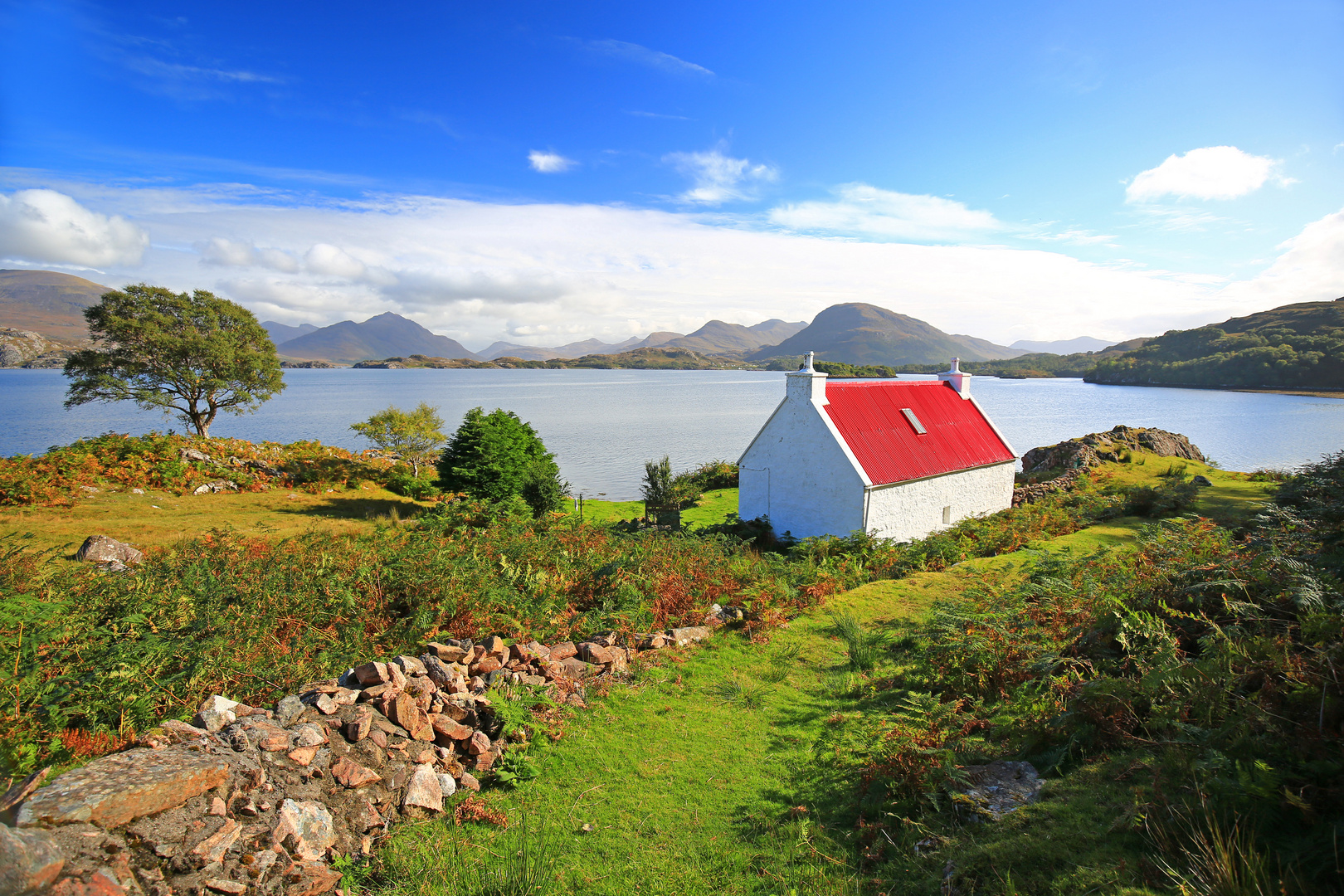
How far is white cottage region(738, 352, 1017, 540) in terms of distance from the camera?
804 inches

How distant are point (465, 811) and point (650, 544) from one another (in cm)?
859

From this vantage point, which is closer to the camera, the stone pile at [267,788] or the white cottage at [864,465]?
the stone pile at [267,788]

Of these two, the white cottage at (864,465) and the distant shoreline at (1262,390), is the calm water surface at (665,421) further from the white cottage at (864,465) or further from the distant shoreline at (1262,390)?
the white cottage at (864,465)

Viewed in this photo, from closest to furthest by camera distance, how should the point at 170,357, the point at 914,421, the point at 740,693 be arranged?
the point at 740,693 < the point at 914,421 < the point at 170,357

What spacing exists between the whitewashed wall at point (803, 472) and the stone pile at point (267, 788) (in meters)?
14.6

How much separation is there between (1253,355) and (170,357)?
158298 millimetres

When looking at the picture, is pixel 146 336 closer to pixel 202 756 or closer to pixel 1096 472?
pixel 202 756

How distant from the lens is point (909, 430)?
23.5 m

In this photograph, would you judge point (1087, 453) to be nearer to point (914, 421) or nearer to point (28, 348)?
point (914, 421)

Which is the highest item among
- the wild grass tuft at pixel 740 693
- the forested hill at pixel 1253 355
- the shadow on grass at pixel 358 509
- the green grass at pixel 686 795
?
the forested hill at pixel 1253 355

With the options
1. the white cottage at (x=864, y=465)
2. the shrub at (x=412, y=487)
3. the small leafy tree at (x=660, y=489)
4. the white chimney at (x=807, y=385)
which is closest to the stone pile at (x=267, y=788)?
the white cottage at (x=864, y=465)

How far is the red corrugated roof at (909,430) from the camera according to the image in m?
21.3

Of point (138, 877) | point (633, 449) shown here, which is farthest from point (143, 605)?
point (633, 449)

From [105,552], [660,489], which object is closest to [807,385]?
[660,489]
